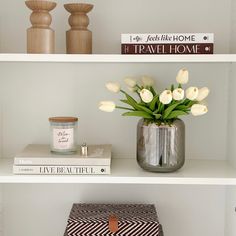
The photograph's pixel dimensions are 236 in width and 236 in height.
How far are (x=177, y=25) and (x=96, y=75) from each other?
0.30 m

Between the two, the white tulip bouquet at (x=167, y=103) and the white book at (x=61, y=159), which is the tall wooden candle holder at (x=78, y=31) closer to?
the white tulip bouquet at (x=167, y=103)

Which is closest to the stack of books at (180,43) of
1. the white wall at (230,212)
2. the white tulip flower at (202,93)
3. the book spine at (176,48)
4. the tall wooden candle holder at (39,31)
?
the book spine at (176,48)

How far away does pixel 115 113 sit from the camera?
155 cm

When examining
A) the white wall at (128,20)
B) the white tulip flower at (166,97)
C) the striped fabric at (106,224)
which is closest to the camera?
the white tulip flower at (166,97)

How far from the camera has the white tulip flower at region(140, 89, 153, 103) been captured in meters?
1.29

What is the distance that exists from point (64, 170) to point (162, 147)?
0.28 meters

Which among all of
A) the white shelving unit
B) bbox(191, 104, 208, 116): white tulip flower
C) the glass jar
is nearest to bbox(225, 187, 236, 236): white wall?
the white shelving unit

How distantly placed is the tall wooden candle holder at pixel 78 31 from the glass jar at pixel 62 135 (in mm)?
205

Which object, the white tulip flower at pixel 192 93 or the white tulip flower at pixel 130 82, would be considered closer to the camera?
the white tulip flower at pixel 192 93

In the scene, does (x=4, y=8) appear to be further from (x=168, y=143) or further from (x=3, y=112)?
(x=168, y=143)

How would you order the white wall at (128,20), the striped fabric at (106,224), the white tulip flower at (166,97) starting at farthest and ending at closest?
the white wall at (128,20), the striped fabric at (106,224), the white tulip flower at (166,97)

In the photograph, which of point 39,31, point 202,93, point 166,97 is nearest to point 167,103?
point 166,97

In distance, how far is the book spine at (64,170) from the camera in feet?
4.39

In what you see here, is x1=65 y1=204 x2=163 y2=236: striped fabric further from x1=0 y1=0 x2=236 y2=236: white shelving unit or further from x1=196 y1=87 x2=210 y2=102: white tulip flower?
x1=196 y1=87 x2=210 y2=102: white tulip flower
